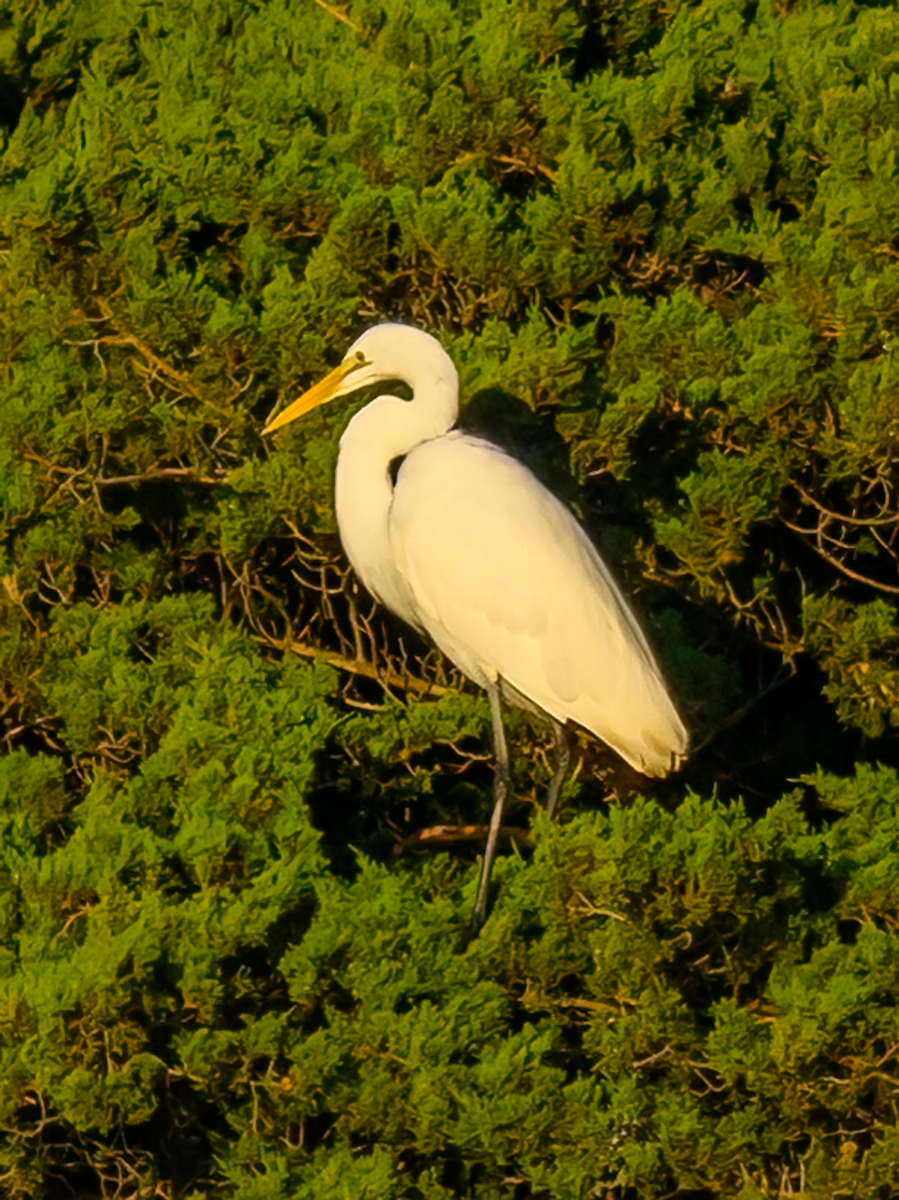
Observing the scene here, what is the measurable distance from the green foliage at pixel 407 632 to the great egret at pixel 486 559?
11 cm

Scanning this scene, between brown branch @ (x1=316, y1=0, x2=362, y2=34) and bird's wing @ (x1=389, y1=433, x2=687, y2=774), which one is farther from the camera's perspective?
brown branch @ (x1=316, y1=0, x2=362, y2=34)

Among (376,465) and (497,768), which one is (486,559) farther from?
(497,768)

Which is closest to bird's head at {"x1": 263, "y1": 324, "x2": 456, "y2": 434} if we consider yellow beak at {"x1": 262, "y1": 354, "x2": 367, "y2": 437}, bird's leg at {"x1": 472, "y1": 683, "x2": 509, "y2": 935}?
yellow beak at {"x1": 262, "y1": 354, "x2": 367, "y2": 437}

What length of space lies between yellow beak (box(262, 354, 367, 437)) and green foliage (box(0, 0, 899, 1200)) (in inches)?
3.0

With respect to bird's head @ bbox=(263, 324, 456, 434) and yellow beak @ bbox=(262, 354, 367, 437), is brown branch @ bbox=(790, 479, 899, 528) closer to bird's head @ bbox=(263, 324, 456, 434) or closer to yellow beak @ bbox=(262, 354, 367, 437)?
bird's head @ bbox=(263, 324, 456, 434)

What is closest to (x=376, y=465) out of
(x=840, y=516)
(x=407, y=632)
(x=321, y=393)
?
(x=321, y=393)

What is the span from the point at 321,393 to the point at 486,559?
0.59 m

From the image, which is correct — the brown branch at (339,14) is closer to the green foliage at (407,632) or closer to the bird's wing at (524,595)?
the green foliage at (407,632)

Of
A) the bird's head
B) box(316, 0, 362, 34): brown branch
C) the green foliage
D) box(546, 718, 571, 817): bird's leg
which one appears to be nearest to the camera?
the green foliage

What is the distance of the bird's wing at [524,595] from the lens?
4.59 metres

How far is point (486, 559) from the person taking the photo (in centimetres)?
477

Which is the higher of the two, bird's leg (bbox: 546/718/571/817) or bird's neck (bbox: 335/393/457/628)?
bird's neck (bbox: 335/393/457/628)

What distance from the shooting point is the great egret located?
15.0ft

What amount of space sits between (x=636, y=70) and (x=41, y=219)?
1.95 m
